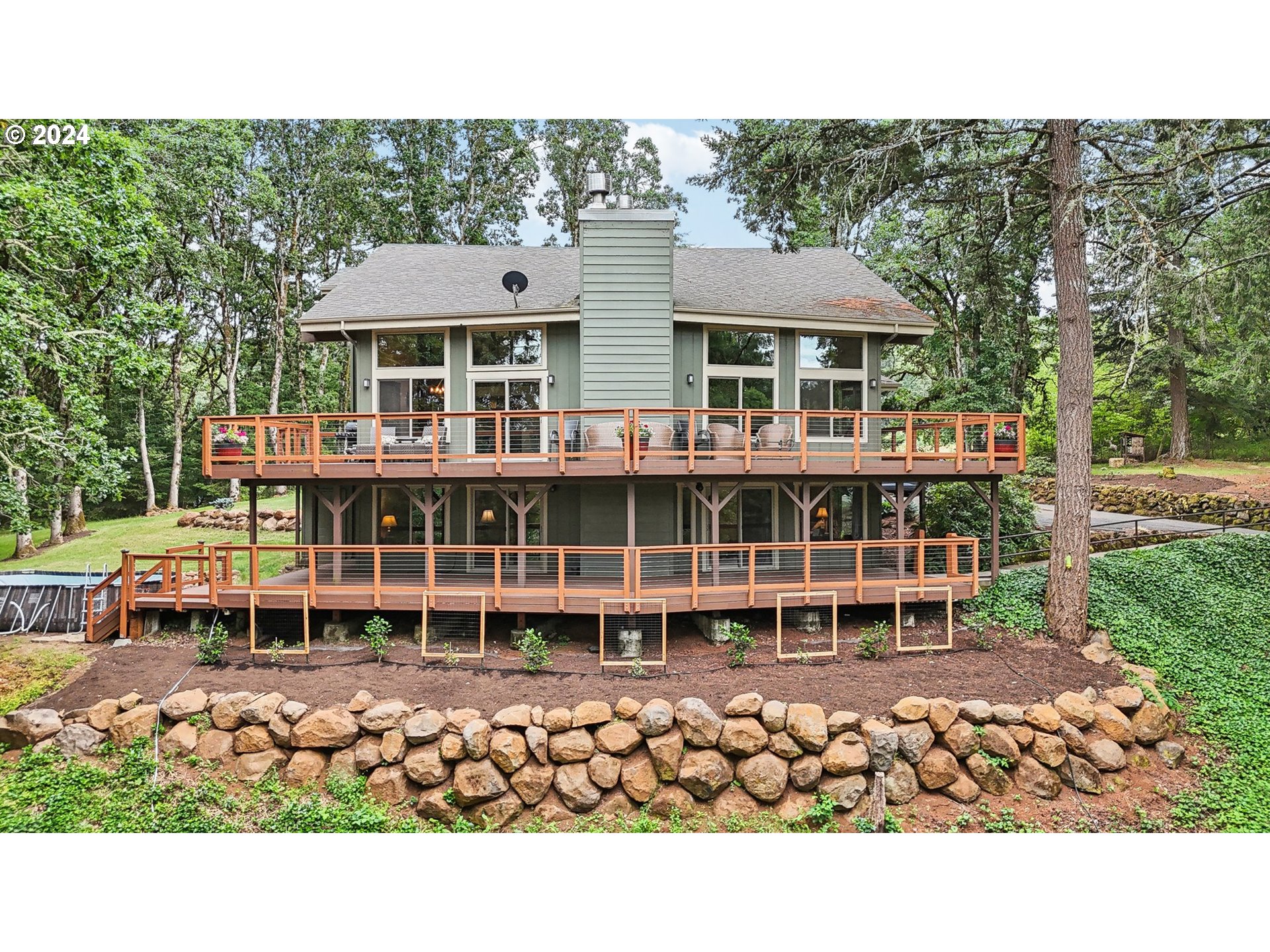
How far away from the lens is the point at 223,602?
240 inches

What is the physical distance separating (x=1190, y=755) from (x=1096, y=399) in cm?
718

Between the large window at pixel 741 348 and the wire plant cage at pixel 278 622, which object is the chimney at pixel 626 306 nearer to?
the large window at pixel 741 348

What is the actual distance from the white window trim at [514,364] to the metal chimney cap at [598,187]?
7.18 ft

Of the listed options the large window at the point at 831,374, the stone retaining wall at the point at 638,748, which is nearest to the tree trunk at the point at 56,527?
the stone retaining wall at the point at 638,748

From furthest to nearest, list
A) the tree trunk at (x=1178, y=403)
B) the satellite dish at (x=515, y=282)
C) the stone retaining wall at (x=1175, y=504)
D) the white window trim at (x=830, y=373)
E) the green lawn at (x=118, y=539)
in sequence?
the tree trunk at (x=1178, y=403), the stone retaining wall at (x=1175, y=504), the white window trim at (x=830, y=373), the satellite dish at (x=515, y=282), the green lawn at (x=118, y=539)

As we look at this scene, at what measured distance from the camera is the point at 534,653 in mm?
5496

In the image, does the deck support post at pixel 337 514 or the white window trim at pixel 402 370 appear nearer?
the deck support post at pixel 337 514

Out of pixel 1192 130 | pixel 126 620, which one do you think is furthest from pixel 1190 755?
pixel 126 620

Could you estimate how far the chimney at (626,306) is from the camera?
274 inches

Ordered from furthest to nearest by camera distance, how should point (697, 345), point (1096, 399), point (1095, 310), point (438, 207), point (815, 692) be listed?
point (438, 207)
point (1096, 399)
point (697, 345)
point (1095, 310)
point (815, 692)

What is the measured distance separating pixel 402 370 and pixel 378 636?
383 centimetres

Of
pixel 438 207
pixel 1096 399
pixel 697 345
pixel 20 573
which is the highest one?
pixel 438 207
